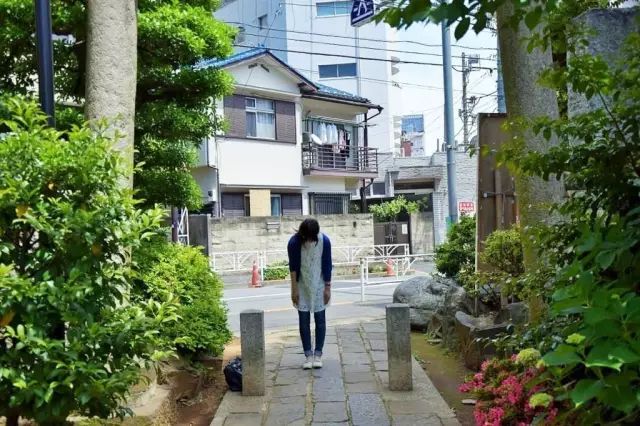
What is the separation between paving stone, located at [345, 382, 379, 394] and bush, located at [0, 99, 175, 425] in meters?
2.77

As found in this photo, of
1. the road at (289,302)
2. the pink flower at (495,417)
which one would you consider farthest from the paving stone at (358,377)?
the road at (289,302)

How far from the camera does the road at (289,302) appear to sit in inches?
433

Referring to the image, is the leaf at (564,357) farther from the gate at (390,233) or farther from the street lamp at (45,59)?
the gate at (390,233)

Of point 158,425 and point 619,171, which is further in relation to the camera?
point 158,425

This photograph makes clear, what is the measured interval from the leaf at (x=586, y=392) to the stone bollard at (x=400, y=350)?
3939mm

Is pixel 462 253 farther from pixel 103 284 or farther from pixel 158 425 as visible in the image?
pixel 103 284

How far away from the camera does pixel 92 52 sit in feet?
16.0

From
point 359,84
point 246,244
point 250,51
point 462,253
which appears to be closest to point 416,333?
point 462,253

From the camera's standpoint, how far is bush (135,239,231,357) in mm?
5690

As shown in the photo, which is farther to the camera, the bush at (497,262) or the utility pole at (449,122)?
the utility pole at (449,122)

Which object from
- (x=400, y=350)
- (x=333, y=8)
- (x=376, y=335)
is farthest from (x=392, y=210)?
(x=400, y=350)

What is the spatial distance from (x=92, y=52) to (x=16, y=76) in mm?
2100

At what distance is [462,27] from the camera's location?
1754mm

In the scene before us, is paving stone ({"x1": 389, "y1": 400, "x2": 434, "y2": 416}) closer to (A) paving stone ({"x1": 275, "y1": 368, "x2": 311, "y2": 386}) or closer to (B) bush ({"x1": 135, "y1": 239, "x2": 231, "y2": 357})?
(A) paving stone ({"x1": 275, "y1": 368, "x2": 311, "y2": 386})
